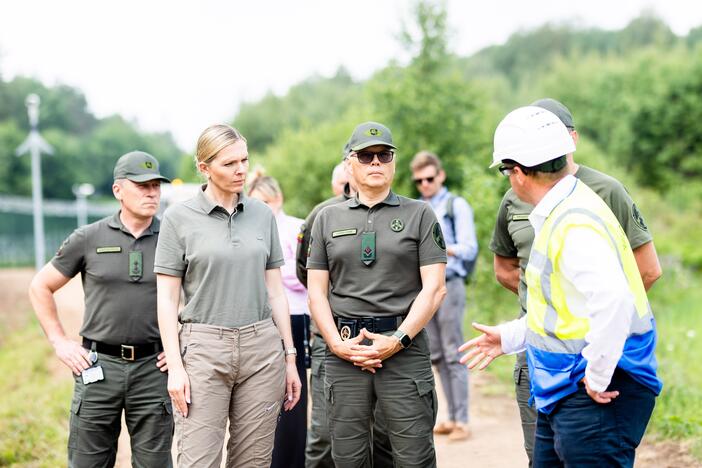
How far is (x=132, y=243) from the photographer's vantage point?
4621 mm

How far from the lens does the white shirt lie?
9.33 ft

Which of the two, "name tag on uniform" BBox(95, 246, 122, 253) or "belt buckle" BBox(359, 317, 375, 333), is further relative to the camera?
"name tag on uniform" BBox(95, 246, 122, 253)

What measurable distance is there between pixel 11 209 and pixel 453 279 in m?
37.4

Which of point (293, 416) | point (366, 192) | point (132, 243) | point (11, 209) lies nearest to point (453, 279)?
point (293, 416)

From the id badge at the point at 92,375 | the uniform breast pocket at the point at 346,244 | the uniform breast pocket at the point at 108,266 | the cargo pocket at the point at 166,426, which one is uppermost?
the uniform breast pocket at the point at 346,244

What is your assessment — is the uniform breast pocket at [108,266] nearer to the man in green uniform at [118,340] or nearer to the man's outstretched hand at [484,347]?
the man in green uniform at [118,340]

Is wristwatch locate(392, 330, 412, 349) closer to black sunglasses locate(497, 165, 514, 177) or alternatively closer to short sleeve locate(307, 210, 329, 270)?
short sleeve locate(307, 210, 329, 270)

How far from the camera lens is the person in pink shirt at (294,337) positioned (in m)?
5.54

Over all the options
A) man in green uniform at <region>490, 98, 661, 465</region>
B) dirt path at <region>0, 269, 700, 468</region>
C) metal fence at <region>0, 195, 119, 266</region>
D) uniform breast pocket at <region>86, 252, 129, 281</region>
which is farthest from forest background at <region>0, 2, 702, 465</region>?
metal fence at <region>0, 195, 119, 266</region>

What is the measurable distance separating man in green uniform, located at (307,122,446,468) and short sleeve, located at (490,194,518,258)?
0.42 meters

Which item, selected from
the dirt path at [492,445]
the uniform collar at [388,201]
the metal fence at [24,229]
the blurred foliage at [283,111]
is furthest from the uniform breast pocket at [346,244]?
the blurred foliage at [283,111]

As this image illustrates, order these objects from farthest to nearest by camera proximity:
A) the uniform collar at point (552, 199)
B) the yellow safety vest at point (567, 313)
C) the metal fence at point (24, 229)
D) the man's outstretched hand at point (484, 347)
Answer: the metal fence at point (24, 229)
the man's outstretched hand at point (484, 347)
the uniform collar at point (552, 199)
the yellow safety vest at point (567, 313)

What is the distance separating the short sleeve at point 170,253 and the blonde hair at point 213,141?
1.28 feet

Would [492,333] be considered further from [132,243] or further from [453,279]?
[453,279]
